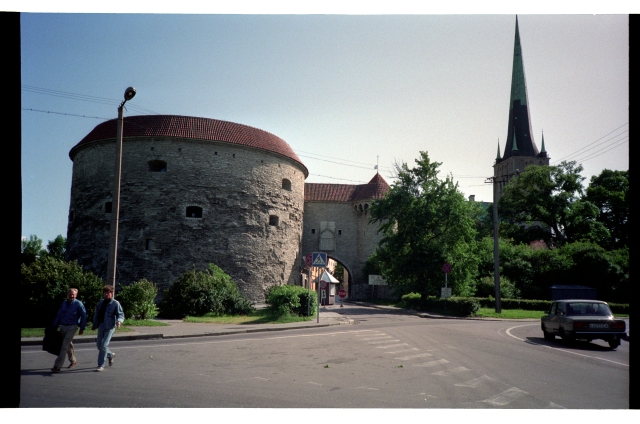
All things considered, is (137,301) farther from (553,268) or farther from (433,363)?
(553,268)

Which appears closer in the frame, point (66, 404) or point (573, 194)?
point (66, 404)

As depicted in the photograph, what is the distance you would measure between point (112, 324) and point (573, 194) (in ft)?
143

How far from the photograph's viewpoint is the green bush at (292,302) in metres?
18.5

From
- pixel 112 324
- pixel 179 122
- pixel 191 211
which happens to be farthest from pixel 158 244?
pixel 112 324

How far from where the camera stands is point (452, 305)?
24.1 m

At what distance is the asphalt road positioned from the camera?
572 cm

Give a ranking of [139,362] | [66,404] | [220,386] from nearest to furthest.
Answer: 1. [66,404]
2. [220,386]
3. [139,362]

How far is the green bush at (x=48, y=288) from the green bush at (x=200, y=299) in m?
5.82

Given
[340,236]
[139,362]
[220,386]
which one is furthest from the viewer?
[340,236]

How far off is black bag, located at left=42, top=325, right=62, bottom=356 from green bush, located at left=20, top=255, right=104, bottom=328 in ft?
19.8

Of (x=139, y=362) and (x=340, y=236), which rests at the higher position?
(x=340, y=236)

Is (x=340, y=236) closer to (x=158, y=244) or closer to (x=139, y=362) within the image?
(x=158, y=244)

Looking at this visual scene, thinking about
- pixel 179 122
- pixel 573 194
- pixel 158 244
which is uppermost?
pixel 179 122

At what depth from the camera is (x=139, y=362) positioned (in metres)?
7.95
